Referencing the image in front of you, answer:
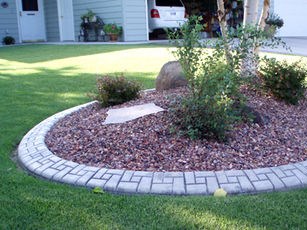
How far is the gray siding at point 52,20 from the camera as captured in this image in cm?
1948

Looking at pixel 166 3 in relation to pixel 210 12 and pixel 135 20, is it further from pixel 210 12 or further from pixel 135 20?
pixel 210 12

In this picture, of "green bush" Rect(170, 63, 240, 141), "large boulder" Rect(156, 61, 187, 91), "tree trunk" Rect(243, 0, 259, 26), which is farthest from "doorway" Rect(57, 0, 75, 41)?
"green bush" Rect(170, 63, 240, 141)

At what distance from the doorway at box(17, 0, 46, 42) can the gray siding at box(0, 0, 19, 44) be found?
249 mm

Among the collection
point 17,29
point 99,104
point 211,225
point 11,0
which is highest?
point 11,0

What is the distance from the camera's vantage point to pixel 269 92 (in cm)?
517

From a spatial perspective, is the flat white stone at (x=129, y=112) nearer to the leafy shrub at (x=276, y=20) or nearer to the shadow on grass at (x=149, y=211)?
the shadow on grass at (x=149, y=211)

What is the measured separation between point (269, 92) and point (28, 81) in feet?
16.7

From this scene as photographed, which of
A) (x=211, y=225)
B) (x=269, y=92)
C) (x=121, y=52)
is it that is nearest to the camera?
(x=211, y=225)

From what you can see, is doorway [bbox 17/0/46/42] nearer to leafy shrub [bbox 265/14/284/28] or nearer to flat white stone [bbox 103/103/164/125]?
leafy shrub [bbox 265/14/284/28]

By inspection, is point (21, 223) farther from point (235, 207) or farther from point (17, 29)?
point (17, 29)

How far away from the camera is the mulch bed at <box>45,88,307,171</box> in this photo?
11.7ft

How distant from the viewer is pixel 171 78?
5777 millimetres

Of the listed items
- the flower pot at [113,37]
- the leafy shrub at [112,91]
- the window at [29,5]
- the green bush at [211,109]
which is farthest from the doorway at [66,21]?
the green bush at [211,109]

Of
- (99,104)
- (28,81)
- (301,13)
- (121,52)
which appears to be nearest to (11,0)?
(121,52)
